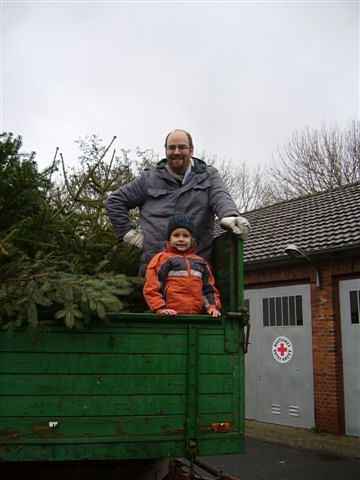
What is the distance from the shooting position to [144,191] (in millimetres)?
4621

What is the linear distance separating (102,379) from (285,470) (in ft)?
20.1

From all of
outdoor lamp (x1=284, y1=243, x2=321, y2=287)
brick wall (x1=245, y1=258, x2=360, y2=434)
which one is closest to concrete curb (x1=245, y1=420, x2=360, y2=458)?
brick wall (x1=245, y1=258, x2=360, y2=434)

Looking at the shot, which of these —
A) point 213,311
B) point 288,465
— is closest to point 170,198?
point 213,311

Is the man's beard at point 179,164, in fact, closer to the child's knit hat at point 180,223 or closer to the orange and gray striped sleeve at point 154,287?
the child's knit hat at point 180,223

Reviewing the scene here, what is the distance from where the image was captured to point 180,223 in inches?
163

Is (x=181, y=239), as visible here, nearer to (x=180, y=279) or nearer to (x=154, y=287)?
(x=180, y=279)

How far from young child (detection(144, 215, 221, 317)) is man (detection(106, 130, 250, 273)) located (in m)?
0.26

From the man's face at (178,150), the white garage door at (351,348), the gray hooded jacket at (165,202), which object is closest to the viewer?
the gray hooded jacket at (165,202)

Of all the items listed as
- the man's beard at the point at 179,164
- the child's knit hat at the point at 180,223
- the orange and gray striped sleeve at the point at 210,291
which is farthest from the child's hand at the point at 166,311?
the man's beard at the point at 179,164

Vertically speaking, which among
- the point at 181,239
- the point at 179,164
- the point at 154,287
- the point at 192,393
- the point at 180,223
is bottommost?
the point at 192,393

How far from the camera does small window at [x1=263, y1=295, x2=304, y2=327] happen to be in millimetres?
12025

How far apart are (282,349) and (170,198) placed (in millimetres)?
8403

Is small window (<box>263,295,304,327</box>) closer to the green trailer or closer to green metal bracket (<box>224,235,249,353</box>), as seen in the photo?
green metal bracket (<box>224,235,249,353</box>)

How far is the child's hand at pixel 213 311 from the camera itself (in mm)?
3680
